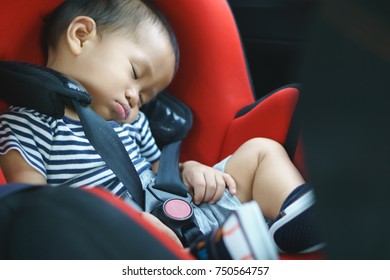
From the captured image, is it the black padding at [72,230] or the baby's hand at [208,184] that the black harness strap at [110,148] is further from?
the black padding at [72,230]

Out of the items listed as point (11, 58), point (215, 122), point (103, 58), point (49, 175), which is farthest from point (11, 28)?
point (215, 122)

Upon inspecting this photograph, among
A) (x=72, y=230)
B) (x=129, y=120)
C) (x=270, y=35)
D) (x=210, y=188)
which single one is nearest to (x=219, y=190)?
(x=210, y=188)

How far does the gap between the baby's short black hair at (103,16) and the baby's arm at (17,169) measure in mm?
303

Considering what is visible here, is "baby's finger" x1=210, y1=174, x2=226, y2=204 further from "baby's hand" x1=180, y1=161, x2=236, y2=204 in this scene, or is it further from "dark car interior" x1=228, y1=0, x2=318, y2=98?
"dark car interior" x1=228, y1=0, x2=318, y2=98

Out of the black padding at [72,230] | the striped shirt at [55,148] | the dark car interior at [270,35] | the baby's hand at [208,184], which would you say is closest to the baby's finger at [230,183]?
the baby's hand at [208,184]

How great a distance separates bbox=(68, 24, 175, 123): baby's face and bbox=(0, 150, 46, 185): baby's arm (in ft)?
0.70

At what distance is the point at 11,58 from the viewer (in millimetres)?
1051

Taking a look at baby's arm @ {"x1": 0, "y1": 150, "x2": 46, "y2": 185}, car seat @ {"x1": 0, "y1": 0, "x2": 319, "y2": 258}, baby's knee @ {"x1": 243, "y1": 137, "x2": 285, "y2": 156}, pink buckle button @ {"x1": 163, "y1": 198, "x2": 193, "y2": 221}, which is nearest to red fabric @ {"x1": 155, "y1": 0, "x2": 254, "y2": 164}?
car seat @ {"x1": 0, "y1": 0, "x2": 319, "y2": 258}

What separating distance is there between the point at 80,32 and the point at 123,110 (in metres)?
0.19

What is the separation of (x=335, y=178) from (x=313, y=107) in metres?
0.06

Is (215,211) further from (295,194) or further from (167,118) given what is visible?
(167,118)

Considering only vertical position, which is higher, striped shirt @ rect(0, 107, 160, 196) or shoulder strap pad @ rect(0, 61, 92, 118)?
shoulder strap pad @ rect(0, 61, 92, 118)

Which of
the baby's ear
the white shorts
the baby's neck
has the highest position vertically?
the baby's ear

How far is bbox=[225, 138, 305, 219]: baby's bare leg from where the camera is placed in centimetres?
99
